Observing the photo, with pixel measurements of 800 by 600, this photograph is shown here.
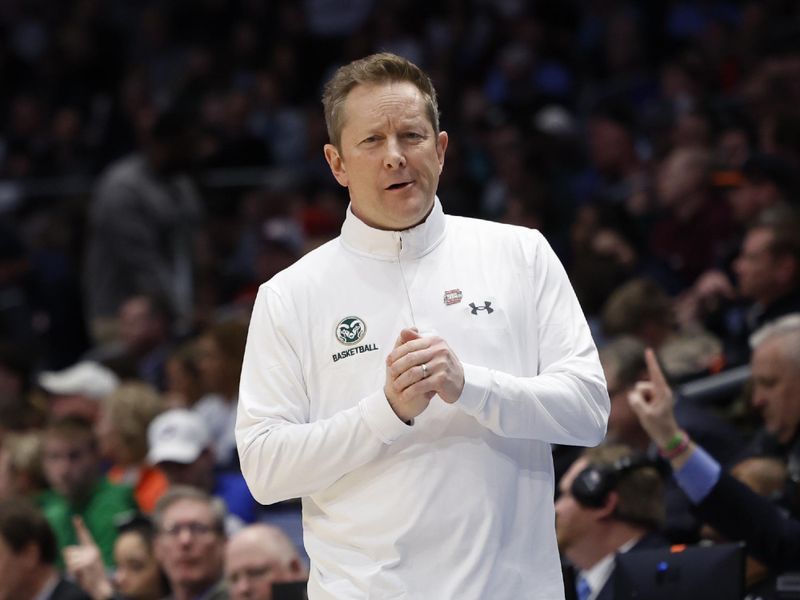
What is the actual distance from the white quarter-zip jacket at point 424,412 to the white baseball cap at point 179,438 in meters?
3.63

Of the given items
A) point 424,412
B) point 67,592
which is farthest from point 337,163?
point 67,592

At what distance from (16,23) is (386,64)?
12.9 metres

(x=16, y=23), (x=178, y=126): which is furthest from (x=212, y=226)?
(x=16, y=23)

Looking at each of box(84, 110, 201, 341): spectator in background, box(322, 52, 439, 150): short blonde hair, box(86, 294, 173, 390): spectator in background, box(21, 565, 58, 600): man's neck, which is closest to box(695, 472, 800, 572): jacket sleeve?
box(322, 52, 439, 150): short blonde hair

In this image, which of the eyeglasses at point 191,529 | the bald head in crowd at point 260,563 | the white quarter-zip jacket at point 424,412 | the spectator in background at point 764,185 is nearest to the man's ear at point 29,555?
the eyeglasses at point 191,529

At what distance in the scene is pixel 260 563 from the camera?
5.64 metres

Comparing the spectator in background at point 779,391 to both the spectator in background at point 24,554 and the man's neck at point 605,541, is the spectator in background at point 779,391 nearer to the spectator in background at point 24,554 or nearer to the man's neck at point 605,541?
the man's neck at point 605,541

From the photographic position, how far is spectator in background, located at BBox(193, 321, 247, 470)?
7773 mm

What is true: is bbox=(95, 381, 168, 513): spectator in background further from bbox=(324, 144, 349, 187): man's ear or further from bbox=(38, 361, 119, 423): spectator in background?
bbox=(324, 144, 349, 187): man's ear

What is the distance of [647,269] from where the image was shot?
27.8 ft

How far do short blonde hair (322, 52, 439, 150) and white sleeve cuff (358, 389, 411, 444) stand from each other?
0.66 metres

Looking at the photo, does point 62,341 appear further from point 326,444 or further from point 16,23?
point 326,444

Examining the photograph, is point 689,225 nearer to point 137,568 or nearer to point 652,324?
point 652,324

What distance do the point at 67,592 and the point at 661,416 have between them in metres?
2.67
